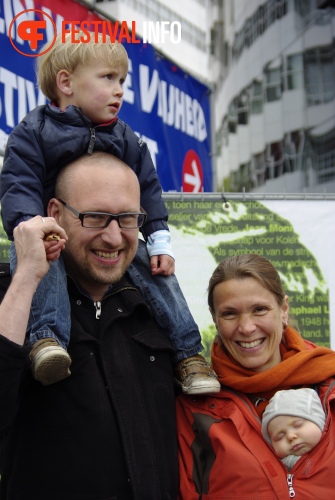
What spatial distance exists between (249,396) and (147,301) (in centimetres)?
51

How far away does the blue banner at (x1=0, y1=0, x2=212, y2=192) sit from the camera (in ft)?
15.6

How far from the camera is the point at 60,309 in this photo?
2445mm

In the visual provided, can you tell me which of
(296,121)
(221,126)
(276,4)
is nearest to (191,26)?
(221,126)

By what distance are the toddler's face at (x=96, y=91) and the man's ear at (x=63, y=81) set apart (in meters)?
0.02

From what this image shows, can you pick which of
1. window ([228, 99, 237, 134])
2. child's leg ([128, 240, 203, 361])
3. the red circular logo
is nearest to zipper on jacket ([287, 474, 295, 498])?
child's leg ([128, 240, 203, 361])

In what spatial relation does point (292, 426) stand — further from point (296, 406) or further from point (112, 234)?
point (112, 234)

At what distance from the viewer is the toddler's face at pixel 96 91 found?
9.39ft

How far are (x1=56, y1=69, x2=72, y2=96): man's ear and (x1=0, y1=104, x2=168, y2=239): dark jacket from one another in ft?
0.47

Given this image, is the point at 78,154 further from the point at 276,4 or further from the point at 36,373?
the point at 276,4

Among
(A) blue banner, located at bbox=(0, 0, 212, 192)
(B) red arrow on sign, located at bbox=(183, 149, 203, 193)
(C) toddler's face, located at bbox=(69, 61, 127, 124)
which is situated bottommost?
(C) toddler's face, located at bbox=(69, 61, 127, 124)

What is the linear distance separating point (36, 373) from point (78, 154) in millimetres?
814

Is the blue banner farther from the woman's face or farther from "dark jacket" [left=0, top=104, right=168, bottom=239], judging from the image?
the woman's face

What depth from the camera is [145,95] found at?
5727 mm

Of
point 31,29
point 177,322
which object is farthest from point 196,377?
point 31,29
